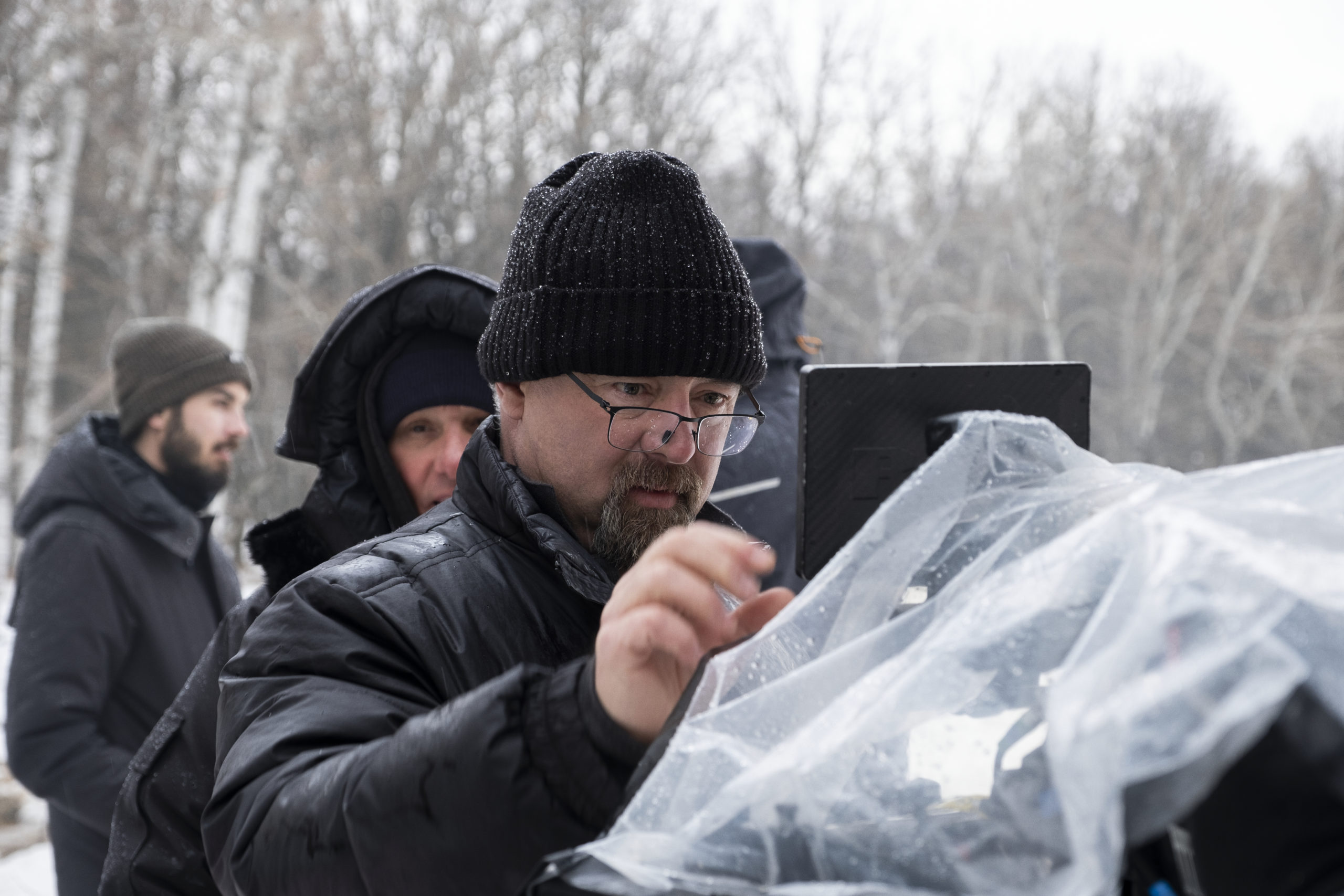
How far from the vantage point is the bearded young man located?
2703 millimetres

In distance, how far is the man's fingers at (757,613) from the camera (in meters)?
0.84

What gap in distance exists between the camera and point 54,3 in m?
10.3

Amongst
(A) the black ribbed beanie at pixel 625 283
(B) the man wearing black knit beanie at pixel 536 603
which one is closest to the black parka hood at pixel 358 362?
(B) the man wearing black knit beanie at pixel 536 603

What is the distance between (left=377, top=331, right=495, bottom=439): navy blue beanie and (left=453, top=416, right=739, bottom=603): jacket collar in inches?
28.6

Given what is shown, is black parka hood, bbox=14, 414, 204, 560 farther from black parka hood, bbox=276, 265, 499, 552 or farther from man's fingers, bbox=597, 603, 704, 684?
man's fingers, bbox=597, 603, 704, 684

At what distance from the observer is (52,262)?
38.0 ft

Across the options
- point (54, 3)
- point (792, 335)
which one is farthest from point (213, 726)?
point (54, 3)

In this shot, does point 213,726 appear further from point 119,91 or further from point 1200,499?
point 119,91

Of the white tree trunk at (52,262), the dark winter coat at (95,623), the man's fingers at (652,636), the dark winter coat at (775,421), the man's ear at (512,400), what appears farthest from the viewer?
the white tree trunk at (52,262)

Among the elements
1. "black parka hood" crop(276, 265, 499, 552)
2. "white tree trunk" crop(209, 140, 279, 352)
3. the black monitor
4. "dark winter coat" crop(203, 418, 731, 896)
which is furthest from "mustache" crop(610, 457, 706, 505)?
"white tree trunk" crop(209, 140, 279, 352)

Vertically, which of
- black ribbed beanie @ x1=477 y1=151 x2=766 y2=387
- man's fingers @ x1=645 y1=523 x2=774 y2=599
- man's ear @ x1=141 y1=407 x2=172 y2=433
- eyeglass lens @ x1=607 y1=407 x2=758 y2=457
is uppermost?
black ribbed beanie @ x1=477 y1=151 x2=766 y2=387

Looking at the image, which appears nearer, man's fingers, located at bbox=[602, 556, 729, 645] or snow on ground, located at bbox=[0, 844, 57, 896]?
man's fingers, located at bbox=[602, 556, 729, 645]

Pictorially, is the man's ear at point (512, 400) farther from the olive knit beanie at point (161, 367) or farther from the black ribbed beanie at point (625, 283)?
the olive knit beanie at point (161, 367)

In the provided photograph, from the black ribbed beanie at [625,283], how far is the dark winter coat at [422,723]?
23 cm
